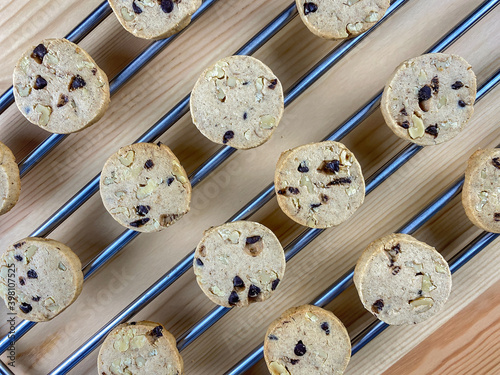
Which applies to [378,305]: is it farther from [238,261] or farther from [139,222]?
[139,222]

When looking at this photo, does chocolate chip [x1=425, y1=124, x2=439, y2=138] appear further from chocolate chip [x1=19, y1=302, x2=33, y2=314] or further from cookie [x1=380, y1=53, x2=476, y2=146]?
chocolate chip [x1=19, y1=302, x2=33, y2=314]

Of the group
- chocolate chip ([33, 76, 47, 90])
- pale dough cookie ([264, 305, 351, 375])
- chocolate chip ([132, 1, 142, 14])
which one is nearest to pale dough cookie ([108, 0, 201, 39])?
chocolate chip ([132, 1, 142, 14])

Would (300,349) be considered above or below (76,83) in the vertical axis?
below

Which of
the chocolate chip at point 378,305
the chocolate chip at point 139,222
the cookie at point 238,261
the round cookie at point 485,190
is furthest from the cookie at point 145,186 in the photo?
the round cookie at point 485,190

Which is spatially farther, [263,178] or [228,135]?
[263,178]

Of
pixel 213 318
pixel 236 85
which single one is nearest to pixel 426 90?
pixel 236 85

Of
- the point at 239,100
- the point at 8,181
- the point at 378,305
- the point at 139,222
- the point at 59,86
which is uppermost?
the point at 59,86

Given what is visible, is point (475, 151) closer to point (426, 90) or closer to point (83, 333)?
point (426, 90)

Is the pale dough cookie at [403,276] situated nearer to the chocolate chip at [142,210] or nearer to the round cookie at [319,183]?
the round cookie at [319,183]

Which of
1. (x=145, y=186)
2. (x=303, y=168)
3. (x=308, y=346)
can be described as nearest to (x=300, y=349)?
(x=308, y=346)
